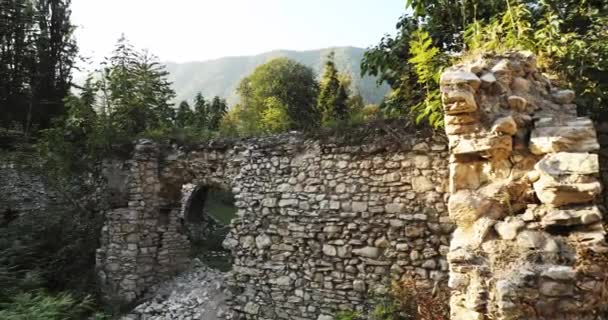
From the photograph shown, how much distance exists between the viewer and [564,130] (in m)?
3.22

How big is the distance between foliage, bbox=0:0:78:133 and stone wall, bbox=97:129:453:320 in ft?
31.0

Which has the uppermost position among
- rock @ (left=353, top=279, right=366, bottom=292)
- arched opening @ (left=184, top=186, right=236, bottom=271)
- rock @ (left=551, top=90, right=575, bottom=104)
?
rock @ (left=551, top=90, right=575, bottom=104)

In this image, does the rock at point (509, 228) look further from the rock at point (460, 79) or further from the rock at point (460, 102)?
the rock at point (460, 79)

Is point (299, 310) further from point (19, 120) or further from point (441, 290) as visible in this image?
point (19, 120)

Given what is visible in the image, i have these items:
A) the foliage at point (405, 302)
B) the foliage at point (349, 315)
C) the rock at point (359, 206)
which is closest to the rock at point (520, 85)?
the foliage at point (405, 302)

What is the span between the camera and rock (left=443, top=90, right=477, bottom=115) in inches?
132

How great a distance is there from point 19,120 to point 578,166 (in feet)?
61.0

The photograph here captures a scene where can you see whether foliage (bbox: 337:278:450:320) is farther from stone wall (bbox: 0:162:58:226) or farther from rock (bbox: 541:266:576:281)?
stone wall (bbox: 0:162:58:226)

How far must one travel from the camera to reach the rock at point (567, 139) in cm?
316

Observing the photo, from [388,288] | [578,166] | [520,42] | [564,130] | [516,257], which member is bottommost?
[388,288]

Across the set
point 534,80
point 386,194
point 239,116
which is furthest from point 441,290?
point 239,116

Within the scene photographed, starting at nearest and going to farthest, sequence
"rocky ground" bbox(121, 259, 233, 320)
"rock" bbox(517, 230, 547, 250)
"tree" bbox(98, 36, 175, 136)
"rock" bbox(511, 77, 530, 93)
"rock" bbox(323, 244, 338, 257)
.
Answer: "rock" bbox(517, 230, 547, 250) < "rock" bbox(511, 77, 530, 93) < "rock" bbox(323, 244, 338, 257) < "rocky ground" bbox(121, 259, 233, 320) < "tree" bbox(98, 36, 175, 136)

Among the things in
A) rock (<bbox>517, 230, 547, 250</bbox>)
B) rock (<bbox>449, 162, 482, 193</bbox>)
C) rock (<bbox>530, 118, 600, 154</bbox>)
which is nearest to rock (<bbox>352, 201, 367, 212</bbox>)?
rock (<bbox>449, 162, 482, 193</bbox>)

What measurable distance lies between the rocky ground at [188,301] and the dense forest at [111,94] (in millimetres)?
936
